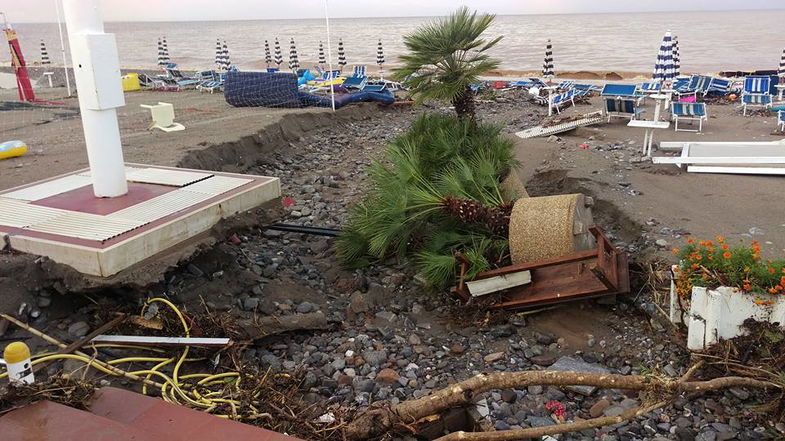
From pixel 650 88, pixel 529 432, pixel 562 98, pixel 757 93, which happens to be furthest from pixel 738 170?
pixel 650 88

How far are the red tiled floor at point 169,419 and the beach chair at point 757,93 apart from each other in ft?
52.6

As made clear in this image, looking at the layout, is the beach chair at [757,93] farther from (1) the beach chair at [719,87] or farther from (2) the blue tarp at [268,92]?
(2) the blue tarp at [268,92]

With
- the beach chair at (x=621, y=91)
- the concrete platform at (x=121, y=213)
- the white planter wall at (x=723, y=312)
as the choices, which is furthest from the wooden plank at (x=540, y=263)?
the beach chair at (x=621, y=91)

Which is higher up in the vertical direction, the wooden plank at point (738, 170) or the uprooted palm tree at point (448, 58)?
the uprooted palm tree at point (448, 58)

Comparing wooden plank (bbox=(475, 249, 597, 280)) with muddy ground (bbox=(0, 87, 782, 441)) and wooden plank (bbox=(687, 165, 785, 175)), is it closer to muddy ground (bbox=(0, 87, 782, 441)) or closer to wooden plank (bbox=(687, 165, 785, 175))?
muddy ground (bbox=(0, 87, 782, 441))

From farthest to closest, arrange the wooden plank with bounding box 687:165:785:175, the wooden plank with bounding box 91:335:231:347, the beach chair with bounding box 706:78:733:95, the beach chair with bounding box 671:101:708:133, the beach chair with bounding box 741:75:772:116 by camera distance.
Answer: the beach chair with bounding box 706:78:733:95 < the beach chair with bounding box 741:75:772:116 < the beach chair with bounding box 671:101:708:133 < the wooden plank with bounding box 687:165:785:175 < the wooden plank with bounding box 91:335:231:347

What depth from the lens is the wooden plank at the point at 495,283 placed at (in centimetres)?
571

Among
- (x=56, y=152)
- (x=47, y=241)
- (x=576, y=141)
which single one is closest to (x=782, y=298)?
(x=47, y=241)

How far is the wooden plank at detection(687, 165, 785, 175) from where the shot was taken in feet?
29.2

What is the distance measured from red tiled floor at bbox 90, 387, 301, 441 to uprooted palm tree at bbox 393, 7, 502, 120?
5.16 m

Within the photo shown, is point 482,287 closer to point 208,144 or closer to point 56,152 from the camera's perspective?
point 208,144

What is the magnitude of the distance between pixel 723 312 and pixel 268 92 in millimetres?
13608

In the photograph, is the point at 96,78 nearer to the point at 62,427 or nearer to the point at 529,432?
the point at 62,427

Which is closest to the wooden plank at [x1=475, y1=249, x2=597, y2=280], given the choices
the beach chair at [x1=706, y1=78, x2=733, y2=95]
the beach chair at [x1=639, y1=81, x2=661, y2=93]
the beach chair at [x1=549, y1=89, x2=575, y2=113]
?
the beach chair at [x1=549, y1=89, x2=575, y2=113]
